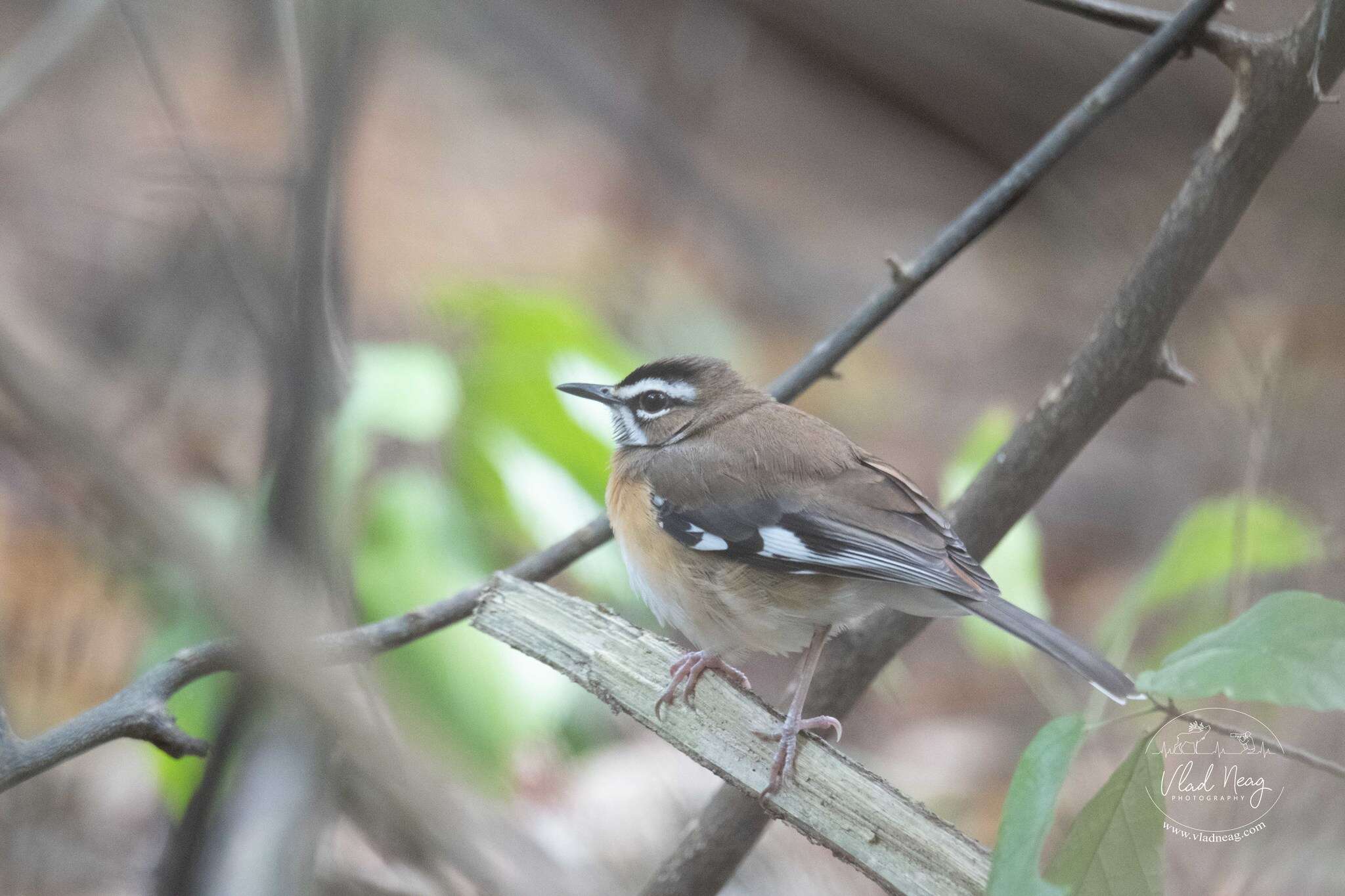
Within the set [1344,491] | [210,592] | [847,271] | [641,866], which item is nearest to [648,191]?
[847,271]

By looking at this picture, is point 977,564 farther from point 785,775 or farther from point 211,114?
point 211,114

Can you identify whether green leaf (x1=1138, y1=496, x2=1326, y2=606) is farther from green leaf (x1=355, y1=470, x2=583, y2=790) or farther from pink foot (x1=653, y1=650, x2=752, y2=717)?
green leaf (x1=355, y1=470, x2=583, y2=790)

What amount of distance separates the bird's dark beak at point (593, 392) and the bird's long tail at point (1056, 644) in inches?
64.0

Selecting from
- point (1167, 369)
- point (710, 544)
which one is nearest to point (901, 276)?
point (1167, 369)

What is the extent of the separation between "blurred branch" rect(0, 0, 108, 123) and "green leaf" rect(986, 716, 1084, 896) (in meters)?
2.84

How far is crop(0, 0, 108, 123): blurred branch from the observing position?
2.95m

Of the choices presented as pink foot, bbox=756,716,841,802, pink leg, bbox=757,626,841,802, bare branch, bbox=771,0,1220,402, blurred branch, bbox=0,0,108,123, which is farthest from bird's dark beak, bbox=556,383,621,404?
blurred branch, bbox=0,0,108,123

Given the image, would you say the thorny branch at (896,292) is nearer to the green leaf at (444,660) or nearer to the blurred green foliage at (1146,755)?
the green leaf at (444,660)

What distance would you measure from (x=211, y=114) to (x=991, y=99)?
22.3ft

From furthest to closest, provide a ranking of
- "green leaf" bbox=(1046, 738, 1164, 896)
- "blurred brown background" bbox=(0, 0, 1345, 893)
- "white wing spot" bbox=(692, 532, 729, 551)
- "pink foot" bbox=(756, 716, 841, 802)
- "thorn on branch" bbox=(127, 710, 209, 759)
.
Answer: "blurred brown background" bbox=(0, 0, 1345, 893) < "white wing spot" bbox=(692, 532, 729, 551) < "pink foot" bbox=(756, 716, 841, 802) < "thorn on branch" bbox=(127, 710, 209, 759) < "green leaf" bbox=(1046, 738, 1164, 896)

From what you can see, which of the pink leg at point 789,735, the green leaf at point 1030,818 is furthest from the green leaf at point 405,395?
the green leaf at point 1030,818

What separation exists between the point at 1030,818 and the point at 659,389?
257 centimetres

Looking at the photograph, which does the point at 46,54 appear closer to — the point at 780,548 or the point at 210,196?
the point at 210,196

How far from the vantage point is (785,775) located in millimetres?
2762
